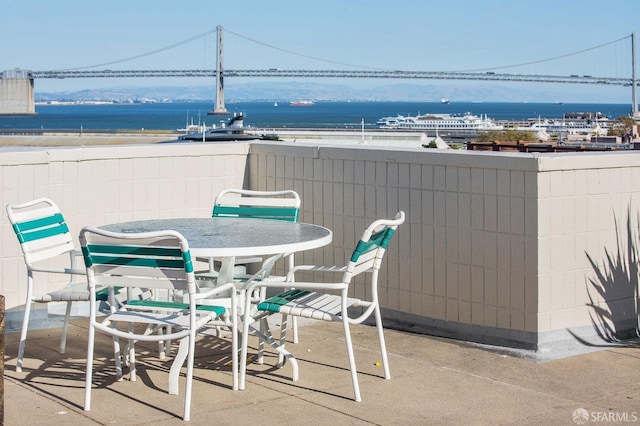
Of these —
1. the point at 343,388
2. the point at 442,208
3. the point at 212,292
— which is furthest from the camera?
the point at 442,208

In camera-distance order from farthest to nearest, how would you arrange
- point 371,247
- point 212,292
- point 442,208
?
point 442,208, point 371,247, point 212,292

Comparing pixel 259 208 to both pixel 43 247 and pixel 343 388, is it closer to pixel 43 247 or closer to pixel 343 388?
pixel 43 247

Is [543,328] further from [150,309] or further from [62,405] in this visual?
[62,405]

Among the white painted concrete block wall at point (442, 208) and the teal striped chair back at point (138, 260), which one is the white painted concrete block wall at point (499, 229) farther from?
the teal striped chair back at point (138, 260)

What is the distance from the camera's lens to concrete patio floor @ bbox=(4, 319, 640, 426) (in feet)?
13.4

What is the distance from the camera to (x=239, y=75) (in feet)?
423

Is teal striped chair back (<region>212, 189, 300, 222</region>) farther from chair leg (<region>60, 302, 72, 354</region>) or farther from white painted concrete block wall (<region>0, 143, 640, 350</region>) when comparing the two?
chair leg (<region>60, 302, 72, 354</region>)

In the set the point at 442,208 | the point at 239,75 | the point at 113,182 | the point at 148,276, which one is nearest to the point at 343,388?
the point at 148,276

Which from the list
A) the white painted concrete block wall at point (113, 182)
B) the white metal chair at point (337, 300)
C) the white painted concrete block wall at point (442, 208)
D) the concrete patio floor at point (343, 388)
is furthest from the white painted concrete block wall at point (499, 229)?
the white painted concrete block wall at point (113, 182)

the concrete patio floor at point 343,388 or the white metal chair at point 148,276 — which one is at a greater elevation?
the white metal chair at point 148,276

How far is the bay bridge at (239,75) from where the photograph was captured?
114938mm

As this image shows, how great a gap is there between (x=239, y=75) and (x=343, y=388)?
414ft

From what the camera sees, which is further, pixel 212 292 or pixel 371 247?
pixel 371 247

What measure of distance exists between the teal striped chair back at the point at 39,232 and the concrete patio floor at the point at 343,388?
58 centimetres
